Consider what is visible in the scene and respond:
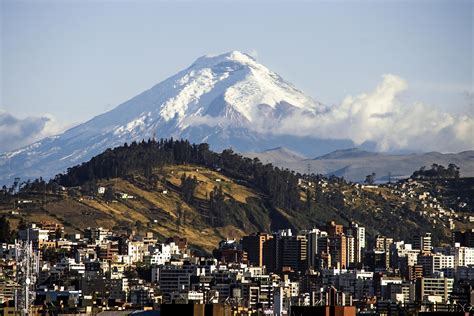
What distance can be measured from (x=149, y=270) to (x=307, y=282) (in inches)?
631

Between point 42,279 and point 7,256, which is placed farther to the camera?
point 7,256

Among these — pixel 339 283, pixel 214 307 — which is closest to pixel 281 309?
pixel 339 283

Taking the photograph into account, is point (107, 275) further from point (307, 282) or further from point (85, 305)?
point (85, 305)

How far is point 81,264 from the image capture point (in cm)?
19275

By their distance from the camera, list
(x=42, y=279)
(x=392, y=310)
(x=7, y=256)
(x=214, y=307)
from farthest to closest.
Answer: (x=7, y=256)
(x=42, y=279)
(x=392, y=310)
(x=214, y=307)

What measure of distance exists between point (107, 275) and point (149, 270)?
45.1 ft

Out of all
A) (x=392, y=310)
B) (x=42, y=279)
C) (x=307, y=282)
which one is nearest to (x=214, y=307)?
(x=392, y=310)

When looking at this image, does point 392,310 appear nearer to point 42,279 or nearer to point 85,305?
point 85,305

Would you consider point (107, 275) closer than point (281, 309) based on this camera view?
No

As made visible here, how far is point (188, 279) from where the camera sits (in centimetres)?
18525

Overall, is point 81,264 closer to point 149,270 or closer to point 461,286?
point 149,270

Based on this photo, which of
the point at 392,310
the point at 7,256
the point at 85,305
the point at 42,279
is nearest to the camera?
the point at 85,305

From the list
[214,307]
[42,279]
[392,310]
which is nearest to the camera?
[214,307]

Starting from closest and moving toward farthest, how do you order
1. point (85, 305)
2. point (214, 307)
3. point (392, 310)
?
1. point (214, 307)
2. point (85, 305)
3. point (392, 310)
